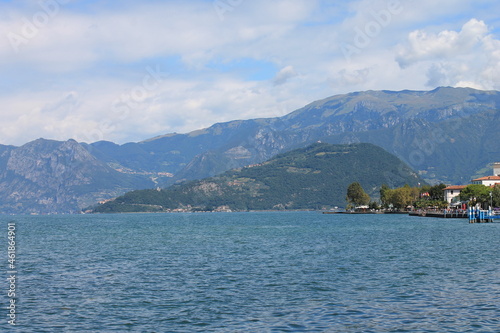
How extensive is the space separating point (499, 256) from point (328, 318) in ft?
132

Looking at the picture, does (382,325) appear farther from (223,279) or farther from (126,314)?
(223,279)

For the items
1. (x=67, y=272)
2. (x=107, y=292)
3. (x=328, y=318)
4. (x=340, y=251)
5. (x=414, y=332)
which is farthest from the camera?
(x=340, y=251)

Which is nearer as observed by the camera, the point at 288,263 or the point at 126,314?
the point at 126,314

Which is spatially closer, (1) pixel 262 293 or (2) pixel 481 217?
(1) pixel 262 293

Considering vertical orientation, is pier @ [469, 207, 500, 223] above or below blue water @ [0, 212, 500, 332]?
above

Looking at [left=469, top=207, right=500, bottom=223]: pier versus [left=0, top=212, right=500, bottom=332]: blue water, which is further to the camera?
[left=469, top=207, right=500, bottom=223]: pier

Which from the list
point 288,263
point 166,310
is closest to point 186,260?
point 288,263

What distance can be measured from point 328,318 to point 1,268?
3930 centimetres

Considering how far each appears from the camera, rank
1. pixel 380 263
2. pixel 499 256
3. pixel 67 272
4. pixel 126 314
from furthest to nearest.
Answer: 1. pixel 499 256
2. pixel 380 263
3. pixel 67 272
4. pixel 126 314

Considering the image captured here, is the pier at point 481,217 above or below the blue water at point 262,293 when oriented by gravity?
above

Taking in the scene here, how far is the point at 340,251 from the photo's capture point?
7456 cm

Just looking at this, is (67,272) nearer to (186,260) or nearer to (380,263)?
(186,260)

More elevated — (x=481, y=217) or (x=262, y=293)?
(x=481, y=217)

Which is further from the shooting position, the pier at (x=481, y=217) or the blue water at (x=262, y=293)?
the pier at (x=481, y=217)
